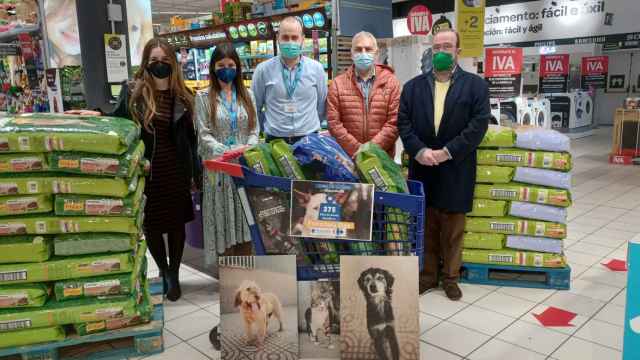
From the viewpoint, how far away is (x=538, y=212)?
3572 mm

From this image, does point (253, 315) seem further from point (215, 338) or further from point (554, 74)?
point (554, 74)

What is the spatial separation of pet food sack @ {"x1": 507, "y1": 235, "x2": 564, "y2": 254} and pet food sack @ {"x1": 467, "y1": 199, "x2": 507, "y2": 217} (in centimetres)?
19

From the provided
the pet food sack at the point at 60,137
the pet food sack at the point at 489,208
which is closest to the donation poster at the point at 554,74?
the pet food sack at the point at 489,208

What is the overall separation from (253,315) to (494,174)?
202 centimetres

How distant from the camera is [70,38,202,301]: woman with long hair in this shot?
3180 millimetres

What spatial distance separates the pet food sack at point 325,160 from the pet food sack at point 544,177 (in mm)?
Result: 1860

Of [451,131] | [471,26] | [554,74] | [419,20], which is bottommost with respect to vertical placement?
[451,131]

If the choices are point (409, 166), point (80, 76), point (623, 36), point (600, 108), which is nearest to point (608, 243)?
point (409, 166)

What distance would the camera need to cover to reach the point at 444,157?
10.5 ft

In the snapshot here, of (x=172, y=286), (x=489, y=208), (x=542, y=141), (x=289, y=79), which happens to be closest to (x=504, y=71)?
(x=542, y=141)

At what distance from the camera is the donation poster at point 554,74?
1392 cm

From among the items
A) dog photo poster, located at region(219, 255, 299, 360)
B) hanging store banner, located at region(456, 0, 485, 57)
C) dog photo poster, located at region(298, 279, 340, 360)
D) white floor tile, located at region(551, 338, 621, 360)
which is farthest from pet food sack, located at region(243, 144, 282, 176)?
hanging store banner, located at region(456, 0, 485, 57)

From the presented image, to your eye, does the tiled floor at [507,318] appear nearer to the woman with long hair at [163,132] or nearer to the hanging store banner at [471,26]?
the woman with long hair at [163,132]

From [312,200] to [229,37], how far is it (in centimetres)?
820
